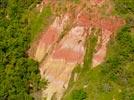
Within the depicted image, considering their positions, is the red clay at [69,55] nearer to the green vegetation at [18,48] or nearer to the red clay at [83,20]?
the red clay at [83,20]

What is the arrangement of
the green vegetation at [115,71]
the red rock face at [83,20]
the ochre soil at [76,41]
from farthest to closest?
the red rock face at [83,20], the ochre soil at [76,41], the green vegetation at [115,71]

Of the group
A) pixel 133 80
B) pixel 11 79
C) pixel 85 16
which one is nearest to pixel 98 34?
pixel 85 16

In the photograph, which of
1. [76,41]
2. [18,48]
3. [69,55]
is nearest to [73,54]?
[69,55]

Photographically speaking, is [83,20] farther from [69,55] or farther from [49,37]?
[49,37]

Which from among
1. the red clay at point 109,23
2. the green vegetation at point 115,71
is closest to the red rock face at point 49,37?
the green vegetation at point 115,71

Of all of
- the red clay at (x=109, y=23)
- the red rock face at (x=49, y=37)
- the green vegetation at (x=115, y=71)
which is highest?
the red clay at (x=109, y=23)

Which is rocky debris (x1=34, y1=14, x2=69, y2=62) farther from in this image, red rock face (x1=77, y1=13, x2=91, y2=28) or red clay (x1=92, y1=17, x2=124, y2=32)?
red clay (x1=92, y1=17, x2=124, y2=32)

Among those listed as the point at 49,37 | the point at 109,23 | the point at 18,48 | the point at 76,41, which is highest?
the point at 109,23
